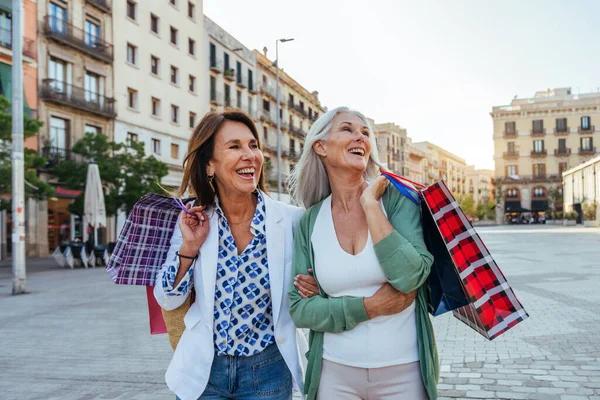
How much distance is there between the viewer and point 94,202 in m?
18.8

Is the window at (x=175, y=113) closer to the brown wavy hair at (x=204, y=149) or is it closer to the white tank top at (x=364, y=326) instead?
the brown wavy hair at (x=204, y=149)

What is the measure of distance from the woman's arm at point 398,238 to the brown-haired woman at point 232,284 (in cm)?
35

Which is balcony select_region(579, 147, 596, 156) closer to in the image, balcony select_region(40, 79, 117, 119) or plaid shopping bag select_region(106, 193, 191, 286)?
balcony select_region(40, 79, 117, 119)

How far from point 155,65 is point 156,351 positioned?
29101 mm

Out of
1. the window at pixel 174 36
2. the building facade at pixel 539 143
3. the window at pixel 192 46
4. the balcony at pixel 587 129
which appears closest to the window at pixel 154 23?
the window at pixel 174 36

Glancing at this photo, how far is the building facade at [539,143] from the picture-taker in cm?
7275

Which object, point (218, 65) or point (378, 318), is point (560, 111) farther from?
point (378, 318)

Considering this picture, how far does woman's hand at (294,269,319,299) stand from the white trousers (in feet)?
0.98

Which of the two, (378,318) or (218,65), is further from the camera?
(218,65)

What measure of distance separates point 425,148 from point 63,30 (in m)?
90.8

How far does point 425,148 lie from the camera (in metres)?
109

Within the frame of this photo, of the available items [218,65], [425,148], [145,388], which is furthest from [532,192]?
[145,388]

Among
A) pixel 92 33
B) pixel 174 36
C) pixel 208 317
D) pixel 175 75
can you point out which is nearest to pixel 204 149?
pixel 208 317

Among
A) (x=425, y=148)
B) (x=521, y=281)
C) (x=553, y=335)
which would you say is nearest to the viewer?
(x=553, y=335)
